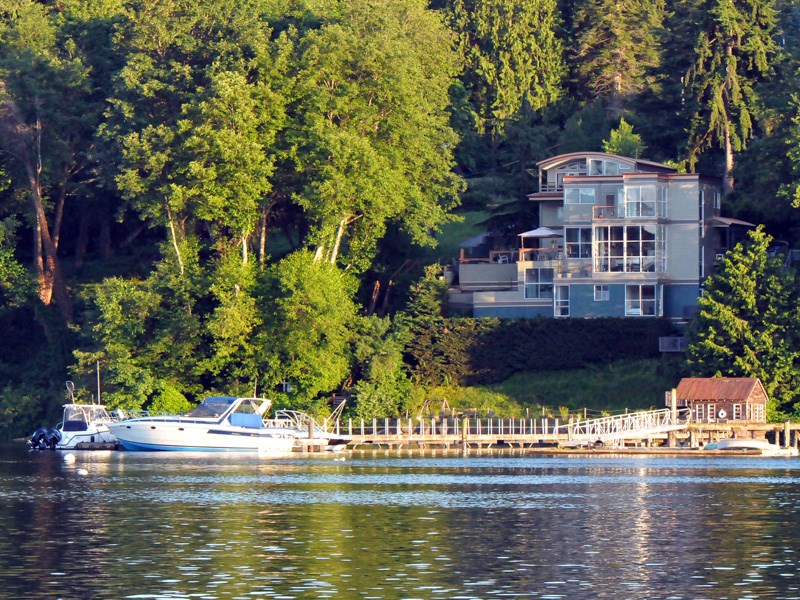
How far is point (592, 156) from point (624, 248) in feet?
19.2

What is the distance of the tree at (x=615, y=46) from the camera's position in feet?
369

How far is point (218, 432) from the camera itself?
81875mm

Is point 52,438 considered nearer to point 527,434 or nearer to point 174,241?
Result: point 174,241

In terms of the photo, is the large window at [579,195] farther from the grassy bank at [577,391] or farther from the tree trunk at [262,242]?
the tree trunk at [262,242]

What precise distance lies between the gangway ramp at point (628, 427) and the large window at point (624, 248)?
1323cm

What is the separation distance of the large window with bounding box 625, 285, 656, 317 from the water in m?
22.4

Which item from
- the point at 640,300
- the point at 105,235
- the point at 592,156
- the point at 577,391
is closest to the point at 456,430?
the point at 577,391

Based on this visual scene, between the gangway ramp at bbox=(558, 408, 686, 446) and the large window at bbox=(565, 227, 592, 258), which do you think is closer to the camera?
the gangway ramp at bbox=(558, 408, 686, 446)

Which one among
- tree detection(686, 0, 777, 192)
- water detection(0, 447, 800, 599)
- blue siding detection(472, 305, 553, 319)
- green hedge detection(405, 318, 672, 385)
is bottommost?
water detection(0, 447, 800, 599)

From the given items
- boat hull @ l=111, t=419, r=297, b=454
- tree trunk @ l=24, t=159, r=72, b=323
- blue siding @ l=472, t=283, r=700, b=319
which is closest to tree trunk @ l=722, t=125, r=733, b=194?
blue siding @ l=472, t=283, r=700, b=319

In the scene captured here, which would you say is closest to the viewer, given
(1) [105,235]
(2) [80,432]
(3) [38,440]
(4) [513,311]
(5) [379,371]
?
(2) [80,432]

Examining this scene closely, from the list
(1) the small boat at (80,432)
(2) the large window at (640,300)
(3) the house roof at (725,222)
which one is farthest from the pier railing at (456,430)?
(3) the house roof at (725,222)

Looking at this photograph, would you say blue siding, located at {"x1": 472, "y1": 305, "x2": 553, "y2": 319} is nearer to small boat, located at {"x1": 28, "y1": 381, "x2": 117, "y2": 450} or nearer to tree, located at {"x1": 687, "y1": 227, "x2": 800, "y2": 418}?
tree, located at {"x1": 687, "y1": 227, "x2": 800, "y2": 418}

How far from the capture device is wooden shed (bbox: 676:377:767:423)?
258 feet
